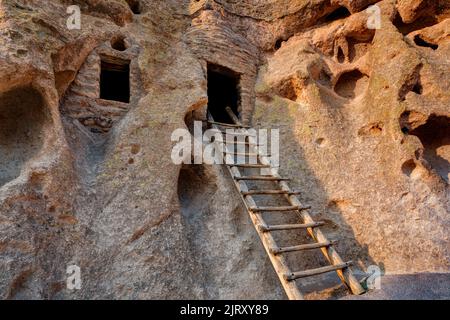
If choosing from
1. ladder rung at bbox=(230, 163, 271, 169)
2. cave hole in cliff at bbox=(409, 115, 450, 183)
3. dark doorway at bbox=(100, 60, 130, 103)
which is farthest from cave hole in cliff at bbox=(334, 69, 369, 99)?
dark doorway at bbox=(100, 60, 130, 103)

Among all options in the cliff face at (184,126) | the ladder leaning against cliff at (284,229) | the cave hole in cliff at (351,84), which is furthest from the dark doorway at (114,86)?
the cave hole in cliff at (351,84)

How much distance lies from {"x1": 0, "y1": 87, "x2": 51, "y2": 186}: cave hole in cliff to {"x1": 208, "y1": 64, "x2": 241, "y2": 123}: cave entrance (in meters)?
3.09

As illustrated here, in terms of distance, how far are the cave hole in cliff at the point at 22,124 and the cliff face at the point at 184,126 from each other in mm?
14

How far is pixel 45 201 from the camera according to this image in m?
3.00

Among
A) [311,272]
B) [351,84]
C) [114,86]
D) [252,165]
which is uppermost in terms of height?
[114,86]

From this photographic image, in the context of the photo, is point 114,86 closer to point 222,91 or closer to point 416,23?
point 222,91

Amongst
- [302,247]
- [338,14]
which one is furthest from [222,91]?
[302,247]

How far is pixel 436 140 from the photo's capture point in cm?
500

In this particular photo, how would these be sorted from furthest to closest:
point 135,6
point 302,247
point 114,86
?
1. point 114,86
2. point 135,6
3. point 302,247

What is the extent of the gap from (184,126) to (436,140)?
3917mm

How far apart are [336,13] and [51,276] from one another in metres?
6.96

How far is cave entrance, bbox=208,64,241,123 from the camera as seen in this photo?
5902mm

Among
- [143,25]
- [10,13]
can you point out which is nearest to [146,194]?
[10,13]

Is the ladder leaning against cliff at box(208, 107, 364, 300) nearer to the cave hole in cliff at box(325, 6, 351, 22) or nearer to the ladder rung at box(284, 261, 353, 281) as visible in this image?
the ladder rung at box(284, 261, 353, 281)
